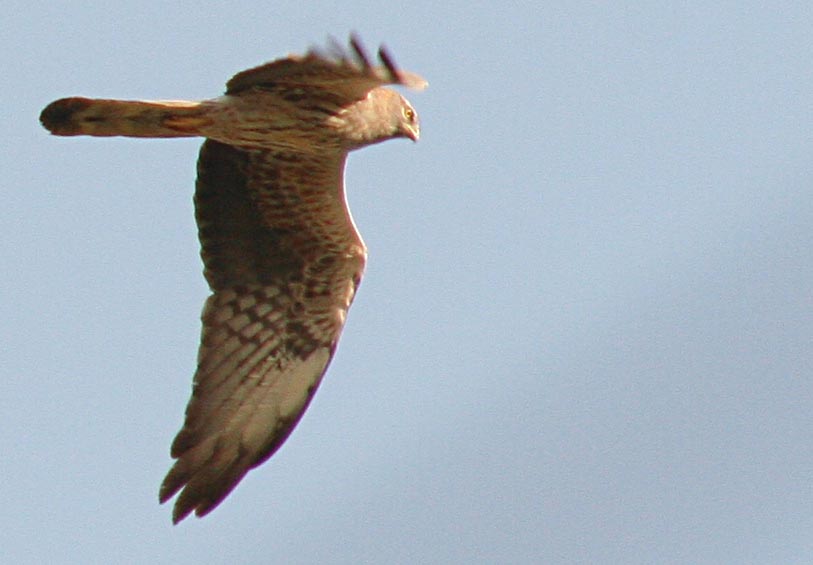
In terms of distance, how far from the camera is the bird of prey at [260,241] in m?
5.07

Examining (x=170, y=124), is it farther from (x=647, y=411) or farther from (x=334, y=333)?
(x=647, y=411)

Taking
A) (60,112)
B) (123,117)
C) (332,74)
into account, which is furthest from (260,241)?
(332,74)

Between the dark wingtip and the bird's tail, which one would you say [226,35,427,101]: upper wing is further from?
the dark wingtip

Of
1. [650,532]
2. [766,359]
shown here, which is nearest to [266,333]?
[766,359]

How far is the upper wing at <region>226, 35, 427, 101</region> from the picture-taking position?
3.84m

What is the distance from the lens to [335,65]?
172 inches

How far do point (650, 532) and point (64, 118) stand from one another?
301 cm

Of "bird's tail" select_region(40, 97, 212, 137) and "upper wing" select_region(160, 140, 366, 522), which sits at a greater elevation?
"bird's tail" select_region(40, 97, 212, 137)

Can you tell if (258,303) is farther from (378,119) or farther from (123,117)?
(123,117)

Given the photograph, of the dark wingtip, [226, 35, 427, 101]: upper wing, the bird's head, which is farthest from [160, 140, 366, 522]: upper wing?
the dark wingtip

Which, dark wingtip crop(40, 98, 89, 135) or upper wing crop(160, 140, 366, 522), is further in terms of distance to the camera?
upper wing crop(160, 140, 366, 522)

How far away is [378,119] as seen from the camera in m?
5.47

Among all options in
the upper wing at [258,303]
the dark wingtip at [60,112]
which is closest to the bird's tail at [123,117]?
the dark wingtip at [60,112]

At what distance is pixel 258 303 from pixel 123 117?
148 centimetres
